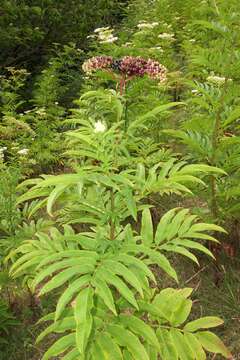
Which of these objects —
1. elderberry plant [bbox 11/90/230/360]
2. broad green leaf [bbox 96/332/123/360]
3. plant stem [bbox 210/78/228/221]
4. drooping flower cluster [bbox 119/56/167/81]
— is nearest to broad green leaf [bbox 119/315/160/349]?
elderberry plant [bbox 11/90/230/360]

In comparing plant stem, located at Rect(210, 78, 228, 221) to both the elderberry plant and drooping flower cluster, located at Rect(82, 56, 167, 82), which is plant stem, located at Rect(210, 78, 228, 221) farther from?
the elderberry plant

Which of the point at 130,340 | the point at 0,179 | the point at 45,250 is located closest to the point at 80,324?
the point at 130,340

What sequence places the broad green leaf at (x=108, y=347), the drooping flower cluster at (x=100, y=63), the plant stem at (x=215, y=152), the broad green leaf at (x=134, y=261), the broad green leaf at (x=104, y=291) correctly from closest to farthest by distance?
the broad green leaf at (x=104, y=291) < the broad green leaf at (x=134, y=261) < the broad green leaf at (x=108, y=347) < the plant stem at (x=215, y=152) < the drooping flower cluster at (x=100, y=63)

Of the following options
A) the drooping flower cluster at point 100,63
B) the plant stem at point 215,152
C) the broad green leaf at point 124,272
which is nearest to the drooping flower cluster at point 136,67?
the drooping flower cluster at point 100,63

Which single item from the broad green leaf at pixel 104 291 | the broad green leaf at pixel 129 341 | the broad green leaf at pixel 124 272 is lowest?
the broad green leaf at pixel 129 341

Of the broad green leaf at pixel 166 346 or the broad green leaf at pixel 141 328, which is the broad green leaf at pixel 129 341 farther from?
the broad green leaf at pixel 166 346

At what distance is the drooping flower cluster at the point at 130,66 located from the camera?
3.61 m

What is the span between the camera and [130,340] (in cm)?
230

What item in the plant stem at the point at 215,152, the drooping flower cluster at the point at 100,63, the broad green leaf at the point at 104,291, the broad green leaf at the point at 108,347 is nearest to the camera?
the broad green leaf at the point at 104,291

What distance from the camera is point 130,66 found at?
11.8 feet

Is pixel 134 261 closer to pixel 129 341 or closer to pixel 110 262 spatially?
pixel 110 262

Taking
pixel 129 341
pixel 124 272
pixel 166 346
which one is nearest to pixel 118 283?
pixel 124 272

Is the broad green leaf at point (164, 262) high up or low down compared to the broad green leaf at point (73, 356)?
up

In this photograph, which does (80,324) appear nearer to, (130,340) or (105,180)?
(130,340)
